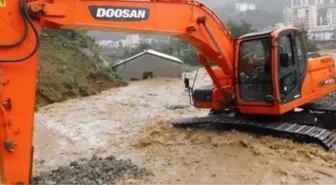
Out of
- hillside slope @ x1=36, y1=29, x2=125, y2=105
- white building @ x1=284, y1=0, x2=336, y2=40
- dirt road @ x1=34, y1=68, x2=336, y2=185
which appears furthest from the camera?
white building @ x1=284, y1=0, x2=336, y2=40

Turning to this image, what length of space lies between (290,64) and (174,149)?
238 cm

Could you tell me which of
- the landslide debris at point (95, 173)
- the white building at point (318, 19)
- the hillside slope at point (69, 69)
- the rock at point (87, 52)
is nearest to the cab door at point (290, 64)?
the landslide debris at point (95, 173)

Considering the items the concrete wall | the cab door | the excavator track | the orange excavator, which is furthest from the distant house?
the cab door

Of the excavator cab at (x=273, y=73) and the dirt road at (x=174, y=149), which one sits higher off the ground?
the excavator cab at (x=273, y=73)

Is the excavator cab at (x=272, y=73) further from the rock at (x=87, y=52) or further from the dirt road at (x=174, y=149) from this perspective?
the rock at (x=87, y=52)

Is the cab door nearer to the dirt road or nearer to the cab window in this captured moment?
the cab window

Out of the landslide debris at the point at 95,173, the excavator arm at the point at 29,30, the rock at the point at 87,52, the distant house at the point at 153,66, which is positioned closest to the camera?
the excavator arm at the point at 29,30

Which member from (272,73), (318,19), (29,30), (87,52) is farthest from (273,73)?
(318,19)

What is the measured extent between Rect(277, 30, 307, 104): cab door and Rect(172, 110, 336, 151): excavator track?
464 millimetres

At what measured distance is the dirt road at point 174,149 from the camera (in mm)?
6609

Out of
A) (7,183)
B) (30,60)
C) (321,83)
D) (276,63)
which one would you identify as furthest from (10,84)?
(321,83)

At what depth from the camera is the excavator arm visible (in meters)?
4.55

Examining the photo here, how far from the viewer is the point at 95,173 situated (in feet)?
21.6

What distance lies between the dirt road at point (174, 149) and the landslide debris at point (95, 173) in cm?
32
